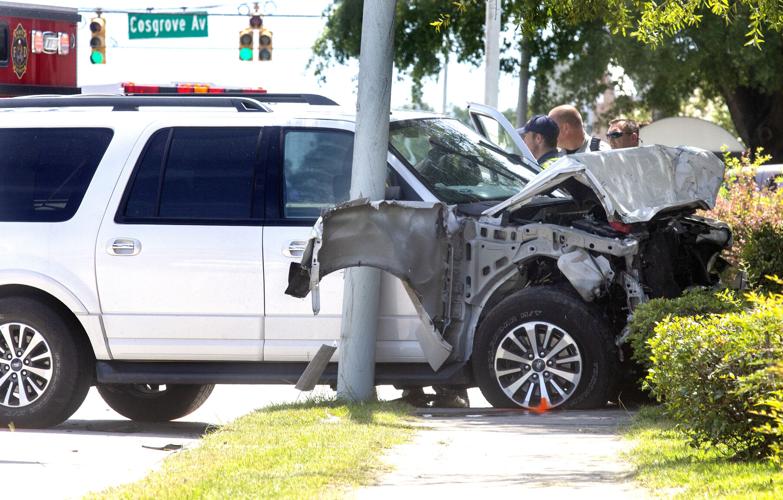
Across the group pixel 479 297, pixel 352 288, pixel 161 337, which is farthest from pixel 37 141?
pixel 479 297

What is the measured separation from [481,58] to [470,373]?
Result: 22526 millimetres

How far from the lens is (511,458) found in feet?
24.2

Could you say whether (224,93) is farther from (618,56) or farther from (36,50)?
(618,56)

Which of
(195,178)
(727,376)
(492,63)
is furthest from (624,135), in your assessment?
(492,63)

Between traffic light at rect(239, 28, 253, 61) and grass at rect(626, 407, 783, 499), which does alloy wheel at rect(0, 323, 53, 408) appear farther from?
traffic light at rect(239, 28, 253, 61)

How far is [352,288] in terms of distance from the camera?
9.37 meters

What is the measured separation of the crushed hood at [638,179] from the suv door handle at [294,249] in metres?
1.14

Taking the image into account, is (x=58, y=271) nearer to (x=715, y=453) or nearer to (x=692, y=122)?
(x=715, y=453)

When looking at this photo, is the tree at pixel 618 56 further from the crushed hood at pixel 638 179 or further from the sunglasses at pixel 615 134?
the crushed hood at pixel 638 179

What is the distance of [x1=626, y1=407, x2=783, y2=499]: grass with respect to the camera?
225 inches

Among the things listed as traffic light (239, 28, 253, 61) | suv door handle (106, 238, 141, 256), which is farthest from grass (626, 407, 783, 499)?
traffic light (239, 28, 253, 61)

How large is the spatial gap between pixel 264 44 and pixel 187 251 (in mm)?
24080

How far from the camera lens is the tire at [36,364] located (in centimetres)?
966

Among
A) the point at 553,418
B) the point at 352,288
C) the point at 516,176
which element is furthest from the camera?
the point at 516,176
